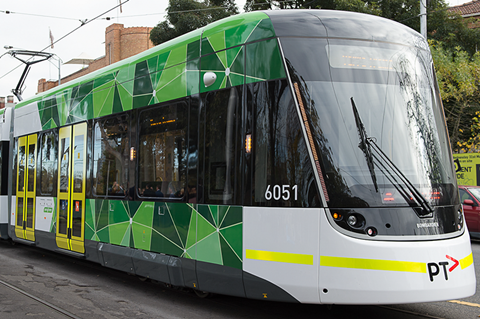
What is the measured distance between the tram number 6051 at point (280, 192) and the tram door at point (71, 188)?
4.60 metres

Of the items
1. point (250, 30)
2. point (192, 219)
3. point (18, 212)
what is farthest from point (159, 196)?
point (18, 212)

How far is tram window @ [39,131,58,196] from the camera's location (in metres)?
9.95

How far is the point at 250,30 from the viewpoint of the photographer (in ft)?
18.6

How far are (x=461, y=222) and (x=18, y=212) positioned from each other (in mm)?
9872

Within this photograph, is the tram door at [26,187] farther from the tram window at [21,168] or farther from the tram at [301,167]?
the tram at [301,167]

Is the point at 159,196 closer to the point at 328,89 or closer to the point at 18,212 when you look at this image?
the point at 328,89

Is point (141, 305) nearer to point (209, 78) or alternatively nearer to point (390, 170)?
point (209, 78)

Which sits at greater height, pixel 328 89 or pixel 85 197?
pixel 328 89

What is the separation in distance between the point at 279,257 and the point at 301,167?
3.19 ft

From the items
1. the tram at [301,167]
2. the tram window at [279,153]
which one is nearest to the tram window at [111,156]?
the tram at [301,167]

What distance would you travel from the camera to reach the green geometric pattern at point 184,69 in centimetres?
557

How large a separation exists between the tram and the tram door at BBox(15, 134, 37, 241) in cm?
483

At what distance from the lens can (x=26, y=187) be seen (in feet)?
36.9

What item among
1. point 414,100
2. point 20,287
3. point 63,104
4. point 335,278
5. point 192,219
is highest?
point 63,104
